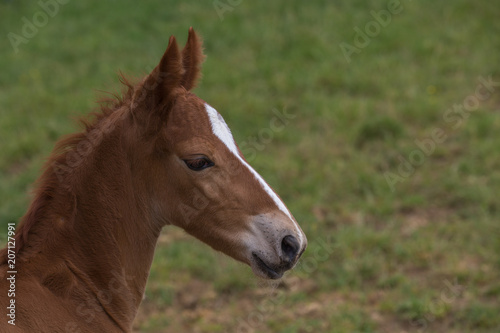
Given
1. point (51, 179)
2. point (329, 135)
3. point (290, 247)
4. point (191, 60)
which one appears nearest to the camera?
point (290, 247)

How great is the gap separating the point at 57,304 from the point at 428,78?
6575 mm

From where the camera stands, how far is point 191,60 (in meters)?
3.12

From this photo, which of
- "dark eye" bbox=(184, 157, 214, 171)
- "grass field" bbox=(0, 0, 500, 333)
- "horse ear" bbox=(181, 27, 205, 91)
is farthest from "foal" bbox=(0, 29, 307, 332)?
"grass field" bbox=(0, 0, 500, 333)

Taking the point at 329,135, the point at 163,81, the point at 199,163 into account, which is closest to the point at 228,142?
the point at 199,163

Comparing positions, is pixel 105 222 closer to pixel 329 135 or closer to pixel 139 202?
pixel 139 202

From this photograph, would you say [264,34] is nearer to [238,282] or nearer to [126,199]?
[238,282]

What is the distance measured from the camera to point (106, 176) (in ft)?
9.47

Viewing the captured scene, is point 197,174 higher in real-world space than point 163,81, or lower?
lower

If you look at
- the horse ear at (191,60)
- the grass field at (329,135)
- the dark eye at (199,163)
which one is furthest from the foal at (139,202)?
the grass field at (329,135)

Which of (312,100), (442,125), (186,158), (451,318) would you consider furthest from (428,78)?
(186,158)

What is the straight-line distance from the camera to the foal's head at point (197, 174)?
111 inches

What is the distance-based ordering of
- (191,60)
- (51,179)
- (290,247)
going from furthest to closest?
(191,60) < (51,179) < (290,247)

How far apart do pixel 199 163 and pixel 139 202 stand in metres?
0.34

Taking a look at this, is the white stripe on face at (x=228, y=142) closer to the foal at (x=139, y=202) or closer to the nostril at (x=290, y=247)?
the foal at (x=139, y=202)
